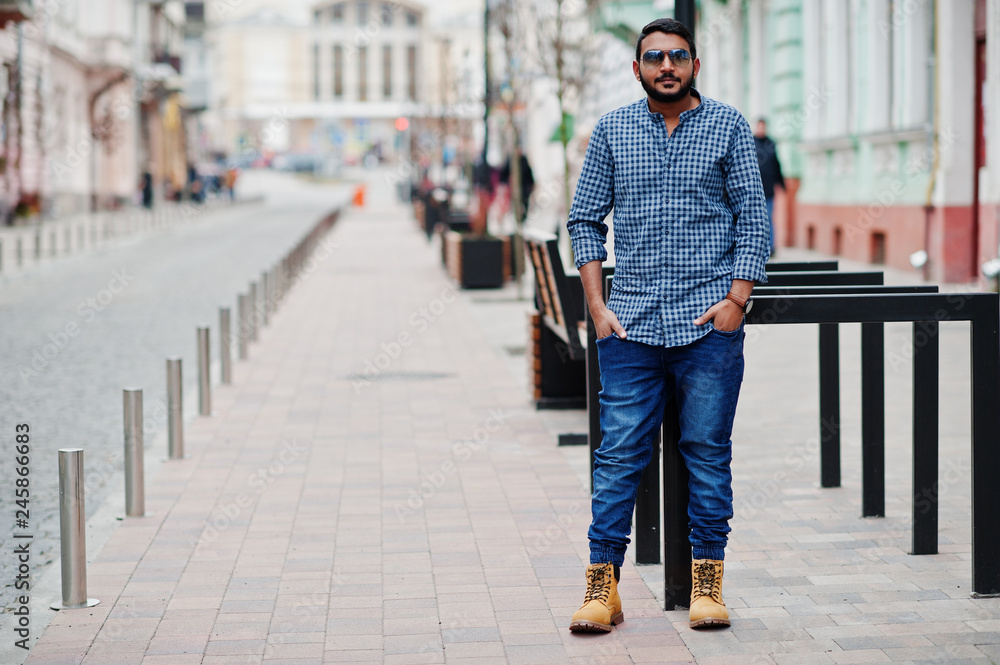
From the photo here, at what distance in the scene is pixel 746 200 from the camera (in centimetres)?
429

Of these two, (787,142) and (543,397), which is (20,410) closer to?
(543,397)

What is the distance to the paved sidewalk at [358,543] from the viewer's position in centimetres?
439

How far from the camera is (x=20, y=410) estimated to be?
934 cm

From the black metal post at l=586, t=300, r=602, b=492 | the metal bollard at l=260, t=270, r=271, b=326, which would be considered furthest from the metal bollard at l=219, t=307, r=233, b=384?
the black metal post at l=586, t=300, r=602, b=492

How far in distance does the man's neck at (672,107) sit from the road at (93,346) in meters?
2.86

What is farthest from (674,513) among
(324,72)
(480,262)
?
(324,72)

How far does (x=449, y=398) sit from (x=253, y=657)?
5.36m

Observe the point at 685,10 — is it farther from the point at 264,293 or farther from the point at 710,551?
the point at 264,293

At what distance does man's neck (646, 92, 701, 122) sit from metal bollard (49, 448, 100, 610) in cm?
220

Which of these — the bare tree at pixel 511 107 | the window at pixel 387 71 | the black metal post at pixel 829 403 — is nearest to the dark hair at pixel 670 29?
the black metal post at pixel 829 403

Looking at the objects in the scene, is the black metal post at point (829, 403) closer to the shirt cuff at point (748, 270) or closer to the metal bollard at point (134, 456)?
the shirt cuff at point (748, 270)

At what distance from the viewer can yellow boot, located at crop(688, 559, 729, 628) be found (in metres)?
4.41

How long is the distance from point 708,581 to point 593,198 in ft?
4.17

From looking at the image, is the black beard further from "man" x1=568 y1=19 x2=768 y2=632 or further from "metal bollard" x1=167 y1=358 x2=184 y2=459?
"metal bollard" x1=167 y1=358 x2=184 y2=459
